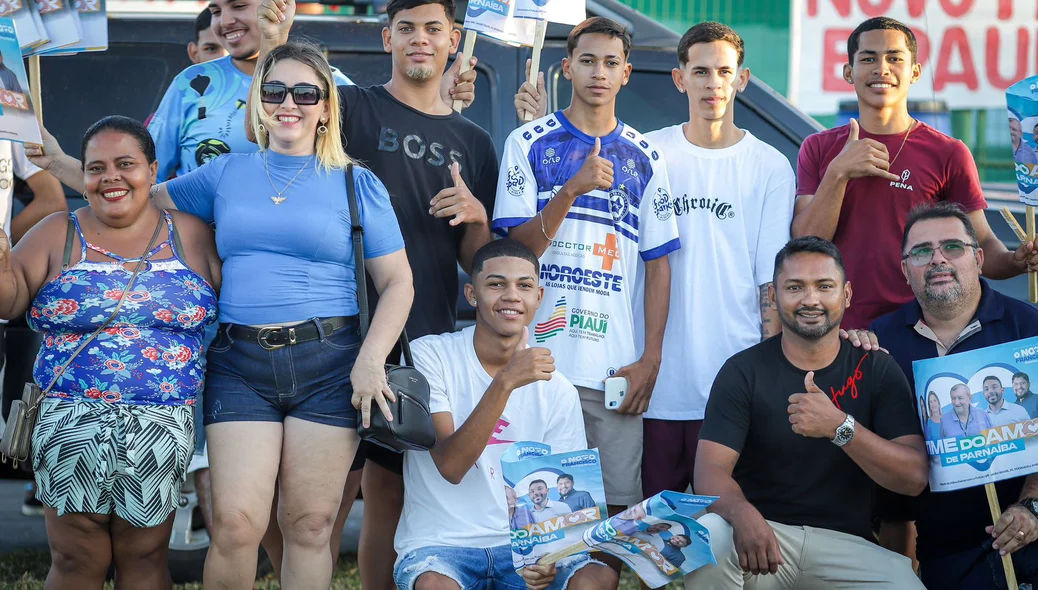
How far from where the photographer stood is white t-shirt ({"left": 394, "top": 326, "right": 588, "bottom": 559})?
370 centimetres

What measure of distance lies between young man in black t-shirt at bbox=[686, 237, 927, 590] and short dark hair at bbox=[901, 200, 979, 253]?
348 millimetres

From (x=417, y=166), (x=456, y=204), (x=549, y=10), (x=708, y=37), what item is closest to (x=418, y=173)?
(x=417, y=166)

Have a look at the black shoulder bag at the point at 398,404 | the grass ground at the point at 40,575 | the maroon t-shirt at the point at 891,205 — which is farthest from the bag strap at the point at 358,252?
the maroon t-shirt at the point at 891,205

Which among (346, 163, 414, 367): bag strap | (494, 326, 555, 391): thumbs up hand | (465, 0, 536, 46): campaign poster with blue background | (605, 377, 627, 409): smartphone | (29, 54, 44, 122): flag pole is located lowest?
(605, 377, 627, 409): smartphone

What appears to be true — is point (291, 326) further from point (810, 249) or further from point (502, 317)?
point (810, 249)

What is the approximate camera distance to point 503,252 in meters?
3.86

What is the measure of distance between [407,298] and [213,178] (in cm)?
72

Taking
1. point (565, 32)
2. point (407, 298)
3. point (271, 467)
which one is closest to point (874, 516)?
point (407, 298)

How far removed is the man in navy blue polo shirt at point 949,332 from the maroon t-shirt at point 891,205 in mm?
146

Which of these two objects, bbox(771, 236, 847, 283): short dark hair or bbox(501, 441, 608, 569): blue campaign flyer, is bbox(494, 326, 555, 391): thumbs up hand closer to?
bbox(501, 441, 608, 569): blue campaign flyer

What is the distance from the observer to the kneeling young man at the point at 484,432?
11.8 feet

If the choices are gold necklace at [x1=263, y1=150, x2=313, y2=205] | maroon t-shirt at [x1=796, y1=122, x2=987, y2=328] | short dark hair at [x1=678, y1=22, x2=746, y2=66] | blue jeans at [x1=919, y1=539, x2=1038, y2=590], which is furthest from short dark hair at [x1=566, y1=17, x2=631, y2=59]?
blue jeans at [x1=919, y1=539, x2=1038, y2=590]

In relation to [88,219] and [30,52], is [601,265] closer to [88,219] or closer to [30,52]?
[88,219]

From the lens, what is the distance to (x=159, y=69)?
5.15m
